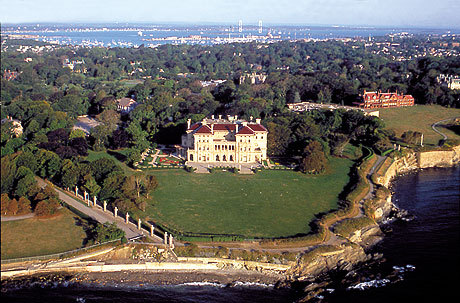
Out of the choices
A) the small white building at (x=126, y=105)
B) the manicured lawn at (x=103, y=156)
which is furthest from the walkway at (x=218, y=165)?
the small white building at (x=126, y=105)

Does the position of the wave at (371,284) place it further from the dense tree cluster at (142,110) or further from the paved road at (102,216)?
the dense tree cluster at (142,110)

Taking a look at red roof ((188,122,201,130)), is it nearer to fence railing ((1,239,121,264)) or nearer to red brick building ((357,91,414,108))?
fence railing ((1,239,121,264))

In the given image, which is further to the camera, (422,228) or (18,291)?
(422,228)

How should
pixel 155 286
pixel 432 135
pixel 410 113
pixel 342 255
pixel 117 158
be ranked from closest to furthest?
pixel 155 286
pixel 342 255
pixel 117 158
pixel 432 135
pixel 410 113

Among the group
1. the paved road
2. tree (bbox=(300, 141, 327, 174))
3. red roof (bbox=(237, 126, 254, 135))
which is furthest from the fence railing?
red roof (bbox=(237, 126, 254, 135))

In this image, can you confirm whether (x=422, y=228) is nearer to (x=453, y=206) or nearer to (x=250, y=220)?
(x=453, y=206)

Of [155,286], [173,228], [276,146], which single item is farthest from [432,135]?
[155,286]

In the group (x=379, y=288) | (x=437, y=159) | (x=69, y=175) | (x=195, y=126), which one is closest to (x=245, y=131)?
(x=195, y=126)
